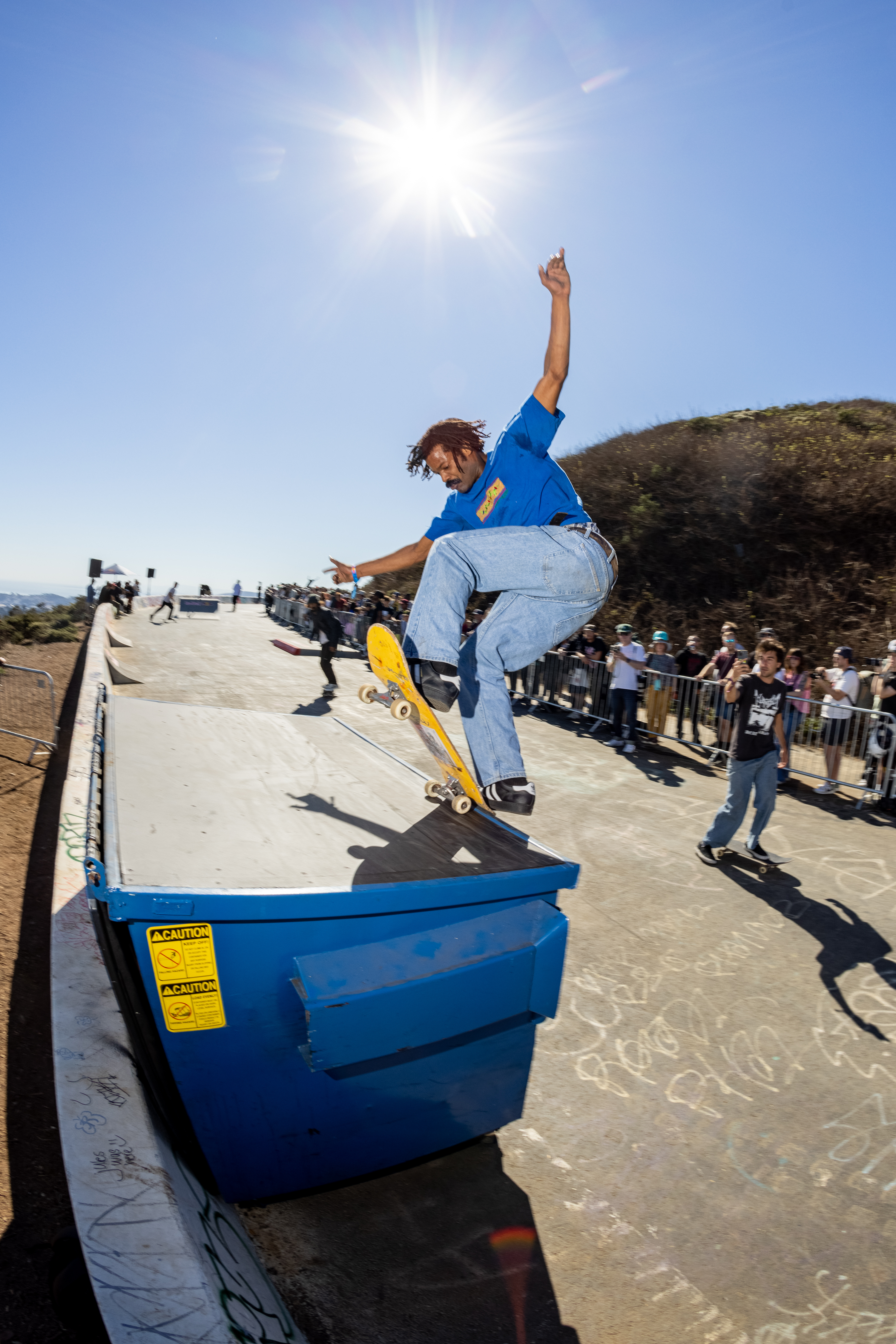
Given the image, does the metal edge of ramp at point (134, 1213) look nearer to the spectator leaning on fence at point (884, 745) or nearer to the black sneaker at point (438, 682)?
the black sneaker at point (438, 682)

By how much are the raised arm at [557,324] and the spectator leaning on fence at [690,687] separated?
27.5 ft

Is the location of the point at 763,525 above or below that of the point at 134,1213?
above

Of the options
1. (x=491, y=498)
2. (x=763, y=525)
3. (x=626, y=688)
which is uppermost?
(x=763, y=525)

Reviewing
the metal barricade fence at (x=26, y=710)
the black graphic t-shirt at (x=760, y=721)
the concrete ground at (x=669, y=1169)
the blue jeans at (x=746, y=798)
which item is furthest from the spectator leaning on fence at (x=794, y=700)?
the metal barricade fence at (x=26, y=710)

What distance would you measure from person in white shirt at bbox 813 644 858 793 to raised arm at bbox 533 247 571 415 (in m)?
7.13

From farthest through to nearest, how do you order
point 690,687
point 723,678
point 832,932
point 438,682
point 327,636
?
point 327,636 < point 690,687 < point 723,678 < point 832,932 < point 438,682

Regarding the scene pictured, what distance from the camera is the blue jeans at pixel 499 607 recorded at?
3.17 m

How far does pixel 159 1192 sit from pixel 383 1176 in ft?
4.26

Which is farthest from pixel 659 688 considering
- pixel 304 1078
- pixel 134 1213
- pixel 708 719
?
pixel 134 1213

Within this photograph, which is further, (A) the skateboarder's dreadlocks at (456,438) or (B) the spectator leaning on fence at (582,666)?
(B) the spectator leaning on fence at (582,666)

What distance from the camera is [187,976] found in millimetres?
2078

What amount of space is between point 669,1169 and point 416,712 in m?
2.16

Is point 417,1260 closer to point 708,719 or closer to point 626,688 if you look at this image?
point 626,688

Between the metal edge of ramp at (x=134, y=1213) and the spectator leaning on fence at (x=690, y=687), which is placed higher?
the spectator leaning on fence at (x=690, y=687)
